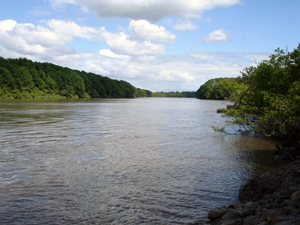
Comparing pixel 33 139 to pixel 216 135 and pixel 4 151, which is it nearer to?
pixel 4 151

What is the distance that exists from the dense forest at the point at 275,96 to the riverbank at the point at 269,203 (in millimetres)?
7207

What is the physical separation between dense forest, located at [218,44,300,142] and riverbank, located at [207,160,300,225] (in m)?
7.21

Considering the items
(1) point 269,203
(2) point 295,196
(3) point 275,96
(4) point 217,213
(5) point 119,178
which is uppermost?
(3) point 275,96

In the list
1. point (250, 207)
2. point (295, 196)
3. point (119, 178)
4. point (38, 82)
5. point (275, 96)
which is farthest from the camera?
point (38, 82)

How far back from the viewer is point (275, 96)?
1880 cm

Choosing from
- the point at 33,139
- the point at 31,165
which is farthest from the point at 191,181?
the point at 33,139

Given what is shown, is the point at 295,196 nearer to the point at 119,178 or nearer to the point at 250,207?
the point at 250,207

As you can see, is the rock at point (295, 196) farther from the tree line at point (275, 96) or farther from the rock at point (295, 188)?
the tree line at point (275, 96)

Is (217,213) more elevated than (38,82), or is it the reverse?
(38,82)

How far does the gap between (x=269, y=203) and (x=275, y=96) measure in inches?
548

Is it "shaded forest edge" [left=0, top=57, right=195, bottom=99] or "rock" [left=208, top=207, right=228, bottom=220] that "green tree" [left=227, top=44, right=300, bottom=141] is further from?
"shaded forest edge" [left=0, top=57, right=195, bottom=99]

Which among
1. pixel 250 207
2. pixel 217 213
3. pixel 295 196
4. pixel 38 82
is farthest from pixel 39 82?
pixel 295 196

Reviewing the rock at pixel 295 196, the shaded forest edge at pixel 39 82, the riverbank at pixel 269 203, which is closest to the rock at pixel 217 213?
the riverbank at pixel 269 203

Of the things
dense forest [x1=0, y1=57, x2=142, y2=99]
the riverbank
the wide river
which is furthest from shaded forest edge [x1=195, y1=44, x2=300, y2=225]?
dense forest [x1=0, y1=57, x2=142, y2=99]
